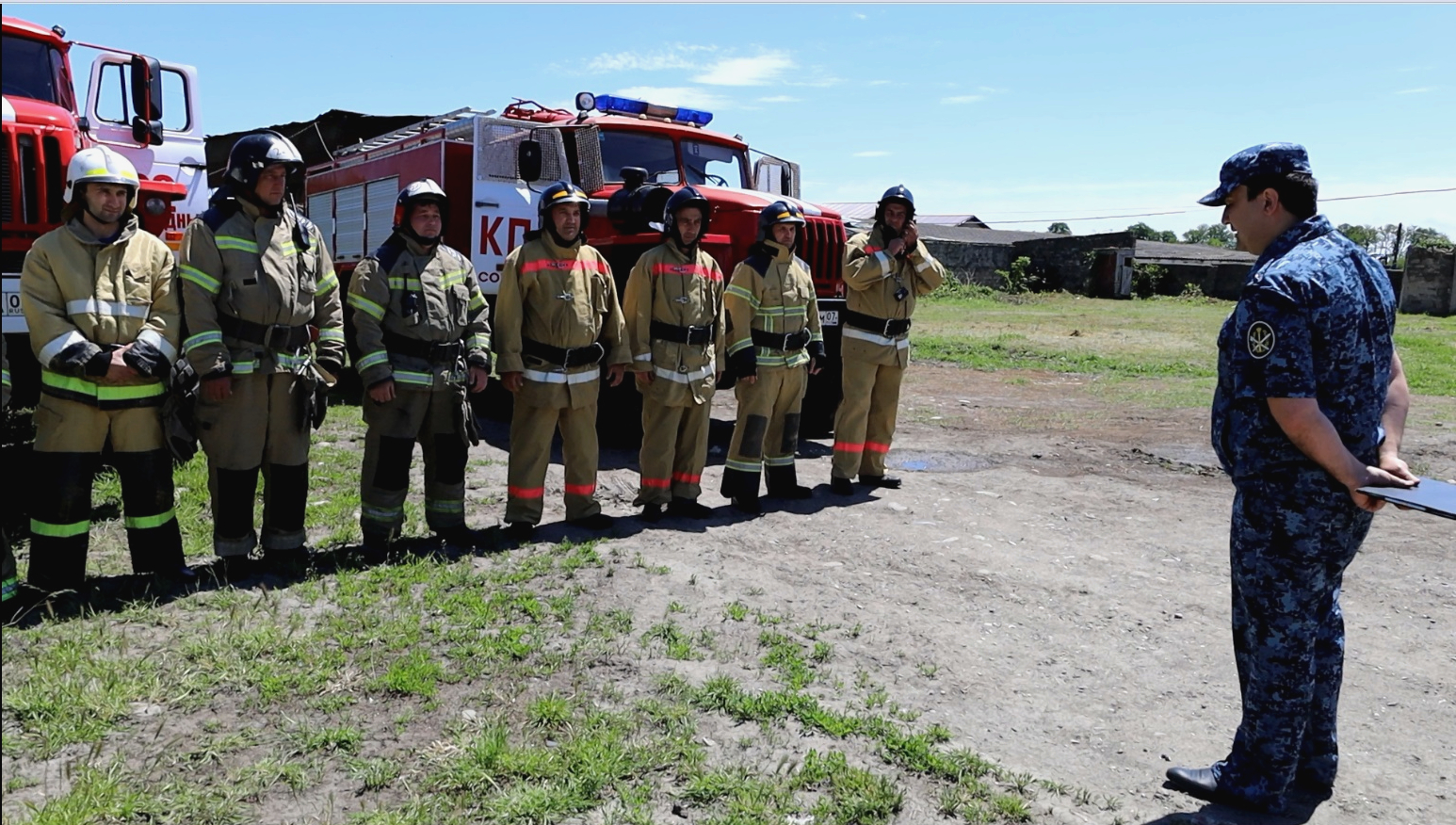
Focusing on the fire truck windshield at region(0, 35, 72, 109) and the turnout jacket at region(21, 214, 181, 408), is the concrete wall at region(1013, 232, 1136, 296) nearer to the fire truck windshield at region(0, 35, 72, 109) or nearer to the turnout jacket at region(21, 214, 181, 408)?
the fire truck windshield at region(0, 35, 72, 109)

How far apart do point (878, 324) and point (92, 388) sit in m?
4.85

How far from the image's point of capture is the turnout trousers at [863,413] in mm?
7805

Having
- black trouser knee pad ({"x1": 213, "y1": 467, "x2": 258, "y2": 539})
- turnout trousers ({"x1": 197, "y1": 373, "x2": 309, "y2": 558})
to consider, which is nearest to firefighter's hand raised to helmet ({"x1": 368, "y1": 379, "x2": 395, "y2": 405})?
turnout trousers ({"x1": 197, "y1": 373, "x2": 309, "y2": 558})

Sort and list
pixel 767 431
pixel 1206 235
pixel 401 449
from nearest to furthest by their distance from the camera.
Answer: pixel 401 449
pixel 767 431
pixel 1206 235

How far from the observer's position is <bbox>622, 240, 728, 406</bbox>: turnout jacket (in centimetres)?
677

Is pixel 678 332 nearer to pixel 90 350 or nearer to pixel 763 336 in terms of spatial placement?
pixel 763 336

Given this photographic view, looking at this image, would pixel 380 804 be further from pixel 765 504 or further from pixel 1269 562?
pixel 765 504

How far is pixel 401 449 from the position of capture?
5.85m

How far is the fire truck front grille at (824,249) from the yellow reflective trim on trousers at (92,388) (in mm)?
5306

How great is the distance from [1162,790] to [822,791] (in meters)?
1.14

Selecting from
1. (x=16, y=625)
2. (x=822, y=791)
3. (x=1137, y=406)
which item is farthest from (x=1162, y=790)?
(x=1137, y=406)

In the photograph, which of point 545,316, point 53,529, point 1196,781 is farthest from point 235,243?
point 1196,781

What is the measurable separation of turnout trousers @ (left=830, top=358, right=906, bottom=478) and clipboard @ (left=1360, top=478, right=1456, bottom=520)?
472 cm

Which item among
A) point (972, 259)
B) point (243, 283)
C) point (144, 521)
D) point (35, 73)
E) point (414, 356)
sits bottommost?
point (144, 521)
